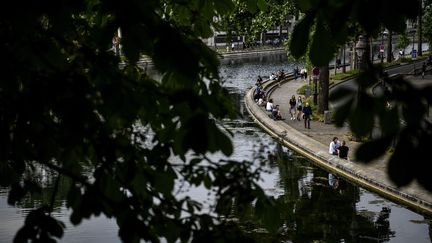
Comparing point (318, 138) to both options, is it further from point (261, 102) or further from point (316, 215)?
point (261, 102)

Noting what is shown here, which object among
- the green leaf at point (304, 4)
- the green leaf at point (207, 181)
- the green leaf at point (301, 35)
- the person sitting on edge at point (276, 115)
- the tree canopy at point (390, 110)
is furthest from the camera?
the person sitting on edge at point (276, 115)

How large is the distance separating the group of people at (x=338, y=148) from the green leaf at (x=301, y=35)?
22.4 meters

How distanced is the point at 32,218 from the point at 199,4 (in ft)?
7.92

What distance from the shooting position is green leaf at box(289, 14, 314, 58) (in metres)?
3.01

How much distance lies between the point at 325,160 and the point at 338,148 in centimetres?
85

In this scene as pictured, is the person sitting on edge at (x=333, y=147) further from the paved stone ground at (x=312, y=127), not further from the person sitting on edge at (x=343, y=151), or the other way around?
the person sitting on edge at (x=343, y=151)

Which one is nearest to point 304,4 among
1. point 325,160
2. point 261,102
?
point 325,160

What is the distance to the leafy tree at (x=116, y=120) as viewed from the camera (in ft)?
8.85

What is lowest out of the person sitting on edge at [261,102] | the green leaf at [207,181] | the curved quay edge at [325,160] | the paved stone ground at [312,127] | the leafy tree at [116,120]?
the curved quay edge at [325,160]

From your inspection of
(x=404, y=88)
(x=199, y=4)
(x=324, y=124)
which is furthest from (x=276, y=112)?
(x=404, y=88)

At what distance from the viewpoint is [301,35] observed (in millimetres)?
3033

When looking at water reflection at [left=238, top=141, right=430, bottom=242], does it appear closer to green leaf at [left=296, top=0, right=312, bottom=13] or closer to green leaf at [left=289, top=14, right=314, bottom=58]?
green leaf at [left=296, top=0, right=312, bottom=13]

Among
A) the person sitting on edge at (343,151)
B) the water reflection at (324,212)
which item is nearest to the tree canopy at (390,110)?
the water reflection at (324,212)

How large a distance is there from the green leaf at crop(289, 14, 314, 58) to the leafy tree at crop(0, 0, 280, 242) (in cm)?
49
